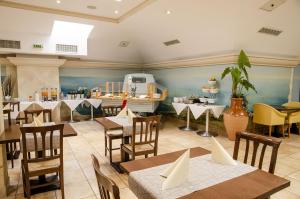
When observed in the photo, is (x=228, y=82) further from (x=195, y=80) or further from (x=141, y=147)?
(x=141, y=147)

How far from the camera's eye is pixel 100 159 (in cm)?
381

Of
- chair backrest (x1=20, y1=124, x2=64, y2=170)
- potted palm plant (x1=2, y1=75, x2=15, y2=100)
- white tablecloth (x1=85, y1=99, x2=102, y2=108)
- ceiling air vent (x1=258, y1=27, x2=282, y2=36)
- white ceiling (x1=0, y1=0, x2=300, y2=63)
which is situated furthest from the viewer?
white tablecloth (x1=85, y1=99, x2=102, y2=108)

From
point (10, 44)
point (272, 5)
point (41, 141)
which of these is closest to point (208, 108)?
point (272, 5)

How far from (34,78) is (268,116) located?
264 inches

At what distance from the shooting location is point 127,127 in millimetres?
3225

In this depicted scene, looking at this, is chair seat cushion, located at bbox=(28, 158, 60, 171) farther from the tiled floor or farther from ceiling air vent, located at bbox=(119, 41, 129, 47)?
ceiling air vent, located at bbox=(119, 41, 129, 47)

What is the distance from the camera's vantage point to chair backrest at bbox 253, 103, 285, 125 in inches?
203

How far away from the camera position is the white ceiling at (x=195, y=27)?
4207 mm

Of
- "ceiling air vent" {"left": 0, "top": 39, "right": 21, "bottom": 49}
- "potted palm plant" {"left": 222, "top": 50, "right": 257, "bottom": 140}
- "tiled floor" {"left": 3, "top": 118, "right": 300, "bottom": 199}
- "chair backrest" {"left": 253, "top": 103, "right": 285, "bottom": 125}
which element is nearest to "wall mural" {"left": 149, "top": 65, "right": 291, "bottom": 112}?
"chair backrest" {"left": 253, "top": 103, "right": 285, "bottom": 125}

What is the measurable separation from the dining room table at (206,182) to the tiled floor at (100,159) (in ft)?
3.90

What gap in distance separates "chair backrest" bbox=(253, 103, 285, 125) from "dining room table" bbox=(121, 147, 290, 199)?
4.09 meters

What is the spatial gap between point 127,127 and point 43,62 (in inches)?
185

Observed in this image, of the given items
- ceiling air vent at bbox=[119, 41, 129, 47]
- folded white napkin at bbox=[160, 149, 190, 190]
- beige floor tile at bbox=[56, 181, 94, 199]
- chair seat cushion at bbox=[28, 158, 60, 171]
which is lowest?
beige floor tile at bbox=[56, 181, 94, 199]

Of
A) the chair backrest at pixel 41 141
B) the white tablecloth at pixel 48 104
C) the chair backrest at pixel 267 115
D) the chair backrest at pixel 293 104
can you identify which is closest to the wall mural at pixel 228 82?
the chair backrest at pixel 293 104
